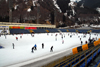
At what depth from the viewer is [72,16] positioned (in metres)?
103

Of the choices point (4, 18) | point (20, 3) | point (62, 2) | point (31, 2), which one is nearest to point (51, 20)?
point (31, 2)

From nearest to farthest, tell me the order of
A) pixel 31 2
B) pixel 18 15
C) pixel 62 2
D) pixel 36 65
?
pixel 36 65, pixel 18 15, pixel 31 2, pixel 62 2

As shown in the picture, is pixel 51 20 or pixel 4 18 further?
pixel 51 20

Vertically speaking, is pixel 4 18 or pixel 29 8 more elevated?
pixel 29 8

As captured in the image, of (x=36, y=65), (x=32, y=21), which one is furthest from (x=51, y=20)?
(x=36, y=65)

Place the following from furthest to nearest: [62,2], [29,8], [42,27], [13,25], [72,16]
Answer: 1. [62,2]
2. [72,16]
3. [29,8]
4. [42,27]
5. [13,25]

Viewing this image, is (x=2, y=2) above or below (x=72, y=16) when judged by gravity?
above

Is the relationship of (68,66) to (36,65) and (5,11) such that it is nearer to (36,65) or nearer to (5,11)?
(36,65)

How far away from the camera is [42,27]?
50.4 meters

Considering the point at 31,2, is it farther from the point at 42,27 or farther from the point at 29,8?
the point at 42,27

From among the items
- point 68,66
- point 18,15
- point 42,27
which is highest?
point 18,15

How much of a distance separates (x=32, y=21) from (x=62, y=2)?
2844 inches

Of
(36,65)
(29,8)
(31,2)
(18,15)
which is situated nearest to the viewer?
(36,65)

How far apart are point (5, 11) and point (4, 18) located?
9383 millimetres
